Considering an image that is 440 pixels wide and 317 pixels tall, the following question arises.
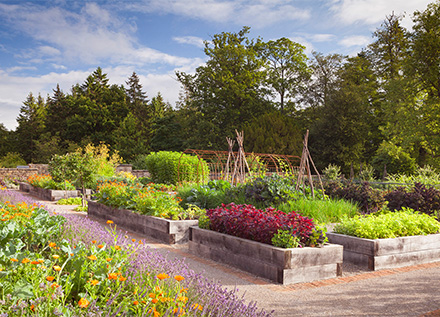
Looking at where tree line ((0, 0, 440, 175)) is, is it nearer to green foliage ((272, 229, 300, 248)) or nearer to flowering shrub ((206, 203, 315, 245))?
flowering shrub ((206, 203, 315, 245))

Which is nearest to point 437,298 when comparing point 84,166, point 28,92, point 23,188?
point 84,166

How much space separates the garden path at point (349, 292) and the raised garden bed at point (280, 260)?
95 millimetres

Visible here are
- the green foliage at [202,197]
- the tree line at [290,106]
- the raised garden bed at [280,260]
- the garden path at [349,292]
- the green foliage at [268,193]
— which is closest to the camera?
the garden path at [349,292]

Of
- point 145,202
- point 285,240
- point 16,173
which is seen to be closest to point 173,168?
point 145,202

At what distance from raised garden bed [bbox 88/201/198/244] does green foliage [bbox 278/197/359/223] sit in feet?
5.85

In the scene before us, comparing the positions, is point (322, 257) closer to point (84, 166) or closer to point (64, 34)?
point (84, 166)

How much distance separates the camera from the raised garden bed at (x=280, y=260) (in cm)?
427

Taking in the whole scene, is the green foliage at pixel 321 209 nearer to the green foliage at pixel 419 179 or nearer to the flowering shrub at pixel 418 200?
the flowering shrub at pixel 418 200

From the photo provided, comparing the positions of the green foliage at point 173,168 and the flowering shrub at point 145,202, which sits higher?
the green foliage at point 173,168

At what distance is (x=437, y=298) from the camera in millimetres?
3965

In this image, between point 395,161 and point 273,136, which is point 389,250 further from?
point 273,136

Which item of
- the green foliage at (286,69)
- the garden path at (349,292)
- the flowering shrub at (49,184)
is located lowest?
the garden path at (349,292)

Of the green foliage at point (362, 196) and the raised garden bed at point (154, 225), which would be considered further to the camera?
the green foliage at point (362, 196)

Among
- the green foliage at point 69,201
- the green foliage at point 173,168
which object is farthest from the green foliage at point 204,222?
the green foliage at point 173,168
